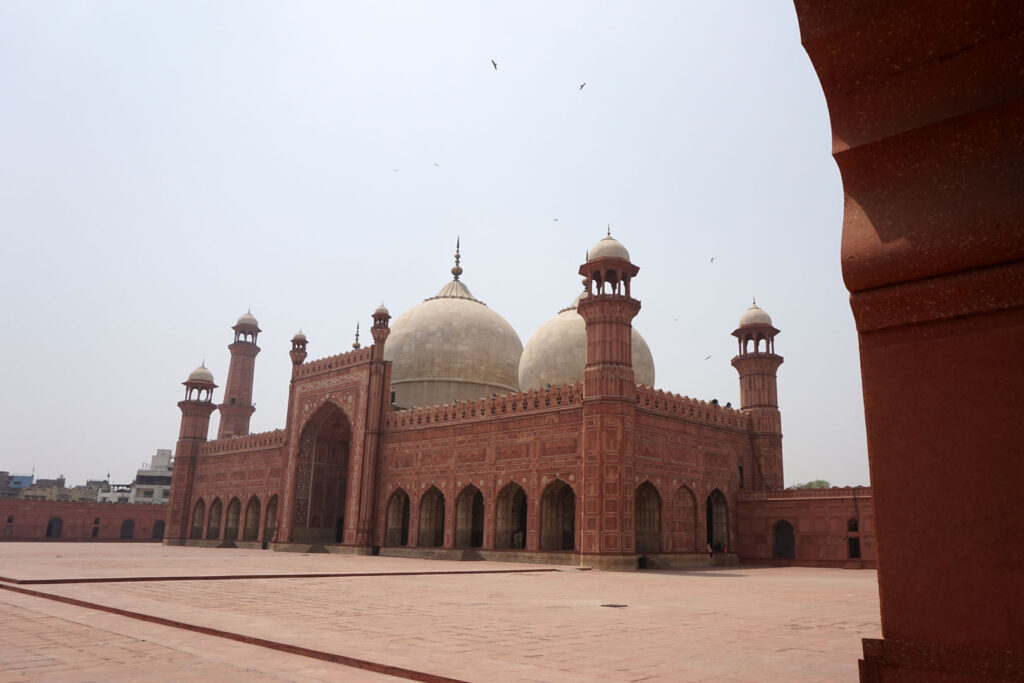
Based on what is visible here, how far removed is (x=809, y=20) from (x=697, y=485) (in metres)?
19.1

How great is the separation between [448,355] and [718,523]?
1307 centimetres

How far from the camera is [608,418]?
18.1m

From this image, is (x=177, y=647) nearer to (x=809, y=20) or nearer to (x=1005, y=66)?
(x=809, y=20)

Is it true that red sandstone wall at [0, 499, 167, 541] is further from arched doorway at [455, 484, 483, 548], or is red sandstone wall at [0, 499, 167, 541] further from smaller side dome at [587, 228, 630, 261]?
smaller side dome at [587, 228, 630, 261]

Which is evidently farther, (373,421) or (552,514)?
(373,421)

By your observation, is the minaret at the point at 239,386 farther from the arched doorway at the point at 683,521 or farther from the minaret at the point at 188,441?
the arched doorway at the point at 683,521

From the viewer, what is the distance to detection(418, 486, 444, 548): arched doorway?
23141 millimetres

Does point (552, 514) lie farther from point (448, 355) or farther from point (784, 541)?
point (448, 355)

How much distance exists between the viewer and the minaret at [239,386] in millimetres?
35438

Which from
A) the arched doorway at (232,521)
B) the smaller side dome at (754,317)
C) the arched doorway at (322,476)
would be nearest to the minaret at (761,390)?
the smaller side dome at (754,317)

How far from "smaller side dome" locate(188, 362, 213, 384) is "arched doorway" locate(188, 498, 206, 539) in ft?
17.6

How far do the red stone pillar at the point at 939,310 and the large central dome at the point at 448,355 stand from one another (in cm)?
Result: 2729

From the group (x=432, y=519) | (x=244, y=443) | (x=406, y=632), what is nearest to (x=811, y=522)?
(x=432, y=519)

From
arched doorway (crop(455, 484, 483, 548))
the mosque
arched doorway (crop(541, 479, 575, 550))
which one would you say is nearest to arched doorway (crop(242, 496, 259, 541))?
the mosque
